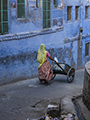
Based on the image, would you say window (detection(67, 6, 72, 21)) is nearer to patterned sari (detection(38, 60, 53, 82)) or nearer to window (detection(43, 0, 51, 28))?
window (detection(43, 0, 51, 28))

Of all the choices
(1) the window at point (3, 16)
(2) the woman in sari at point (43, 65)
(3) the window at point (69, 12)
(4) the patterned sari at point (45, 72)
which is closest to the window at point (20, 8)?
(1) the window at point (3, 16)

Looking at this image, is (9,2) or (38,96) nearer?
(38,96)

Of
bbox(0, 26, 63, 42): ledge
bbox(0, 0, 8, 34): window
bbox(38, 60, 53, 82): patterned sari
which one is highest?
bbox(0, 0, 8, 34): window

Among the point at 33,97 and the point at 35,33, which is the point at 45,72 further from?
the point at 35,33

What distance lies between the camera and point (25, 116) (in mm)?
7621

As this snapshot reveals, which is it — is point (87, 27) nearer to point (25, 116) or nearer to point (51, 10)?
point (51, 10)

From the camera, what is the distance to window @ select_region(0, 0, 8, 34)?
457 inches

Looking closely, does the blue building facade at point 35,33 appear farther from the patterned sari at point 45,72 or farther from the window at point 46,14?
the patterned sari at point 45,72

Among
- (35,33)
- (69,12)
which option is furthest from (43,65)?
(69,12)

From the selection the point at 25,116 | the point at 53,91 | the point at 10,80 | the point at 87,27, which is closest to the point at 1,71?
the point at 10,80

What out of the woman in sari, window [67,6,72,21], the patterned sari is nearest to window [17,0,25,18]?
the woman in sari

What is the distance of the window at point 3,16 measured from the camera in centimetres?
1161

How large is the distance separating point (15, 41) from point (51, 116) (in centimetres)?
568

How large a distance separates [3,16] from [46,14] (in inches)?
124
